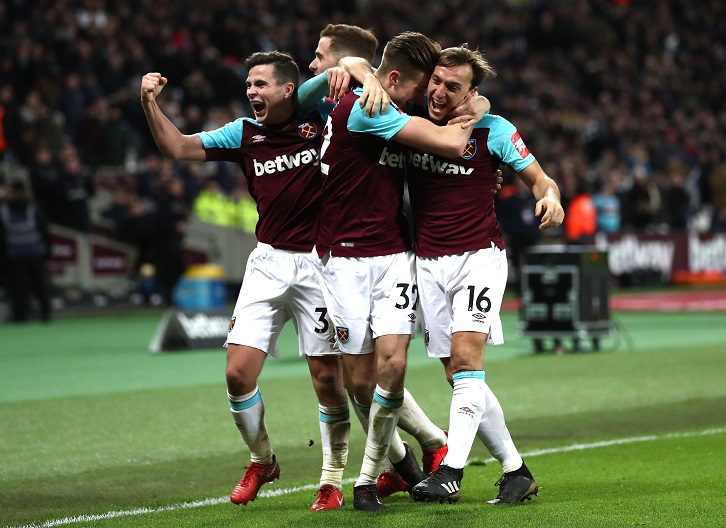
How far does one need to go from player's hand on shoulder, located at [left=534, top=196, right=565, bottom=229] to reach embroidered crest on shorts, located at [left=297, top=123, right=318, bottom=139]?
48.7 inches

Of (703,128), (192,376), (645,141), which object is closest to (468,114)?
(192,376)

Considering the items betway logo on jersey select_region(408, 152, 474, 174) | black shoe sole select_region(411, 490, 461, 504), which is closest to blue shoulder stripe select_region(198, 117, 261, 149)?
betway logo on jersey select_region(408, 152, 474, 174)

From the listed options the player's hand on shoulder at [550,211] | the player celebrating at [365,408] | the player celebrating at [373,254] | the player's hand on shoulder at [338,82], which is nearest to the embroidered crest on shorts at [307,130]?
the player celebrating at [365,408]

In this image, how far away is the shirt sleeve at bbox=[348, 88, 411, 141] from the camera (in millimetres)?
6223

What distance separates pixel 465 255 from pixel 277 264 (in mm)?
987

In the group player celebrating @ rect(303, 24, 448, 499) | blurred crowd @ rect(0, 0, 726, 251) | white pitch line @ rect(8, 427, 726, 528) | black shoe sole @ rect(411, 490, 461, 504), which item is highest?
blurred crowd @ rect(0, 0, 726, 251)

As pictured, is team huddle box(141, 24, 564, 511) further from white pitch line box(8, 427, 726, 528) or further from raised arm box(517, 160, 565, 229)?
white pitch line box(8, 427, 726, 528)

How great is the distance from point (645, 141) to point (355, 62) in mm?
27500

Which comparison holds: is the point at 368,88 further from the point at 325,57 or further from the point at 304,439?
the point at 304,439

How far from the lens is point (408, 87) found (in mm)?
6520

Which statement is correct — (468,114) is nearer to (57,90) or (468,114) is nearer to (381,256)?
(381,256)

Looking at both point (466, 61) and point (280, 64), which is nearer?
point (466, 61)

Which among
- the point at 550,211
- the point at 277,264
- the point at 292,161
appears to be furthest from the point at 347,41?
the point at 550,211

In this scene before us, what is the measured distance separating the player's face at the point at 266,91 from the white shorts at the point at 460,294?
1.10 m
